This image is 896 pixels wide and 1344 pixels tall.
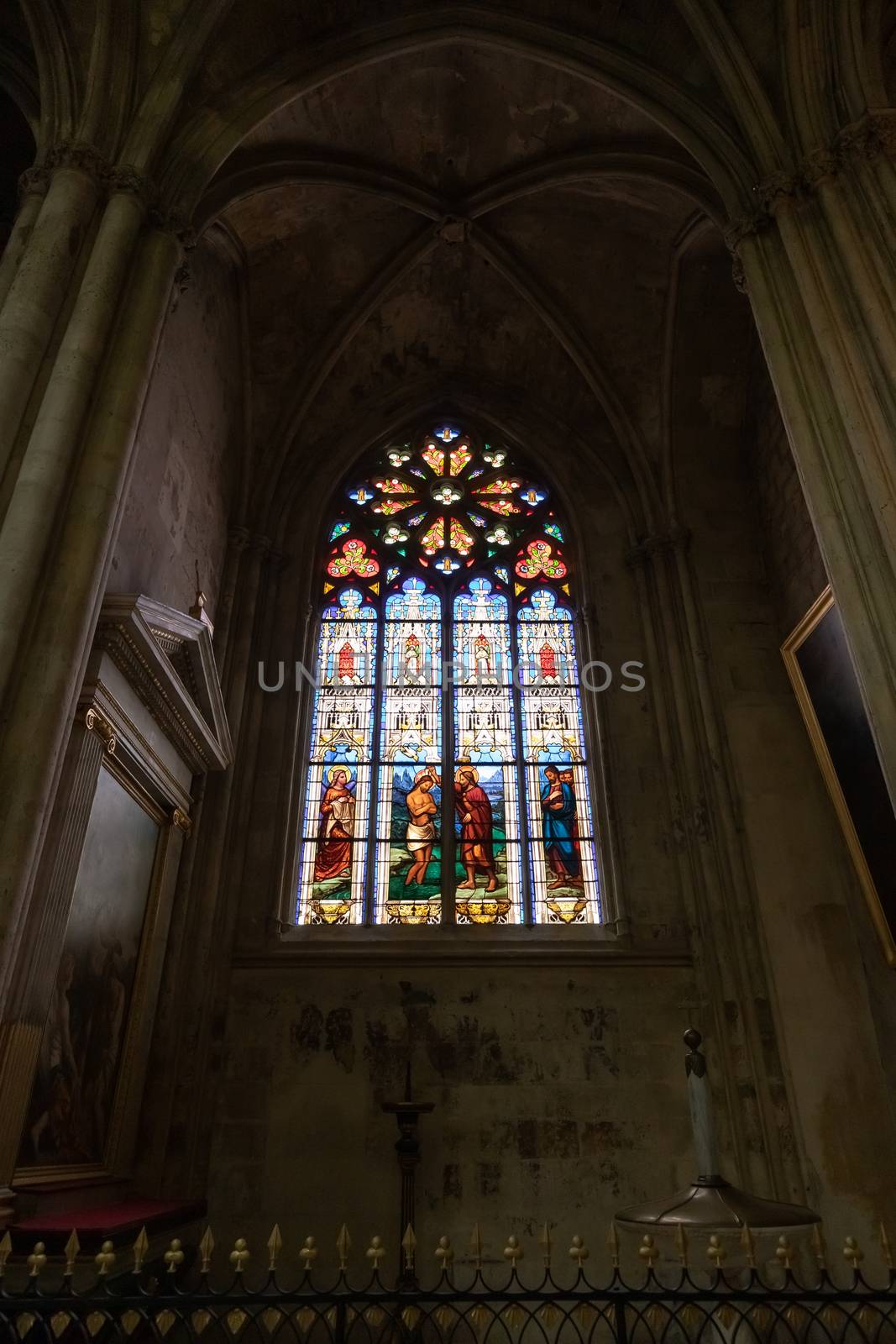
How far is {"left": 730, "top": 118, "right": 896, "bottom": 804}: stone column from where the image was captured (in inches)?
218

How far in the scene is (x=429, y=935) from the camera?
9.05 metres

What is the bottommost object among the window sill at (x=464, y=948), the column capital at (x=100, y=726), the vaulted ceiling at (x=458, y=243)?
the window sill at (x=464, y=948)

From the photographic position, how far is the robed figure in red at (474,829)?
9.59 m

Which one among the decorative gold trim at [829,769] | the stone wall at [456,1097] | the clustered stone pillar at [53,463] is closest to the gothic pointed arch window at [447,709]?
the stone wall at [456,1097]

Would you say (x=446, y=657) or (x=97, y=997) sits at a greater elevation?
(x=446, y=657)

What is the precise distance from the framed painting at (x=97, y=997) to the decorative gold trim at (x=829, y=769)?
6.06 metres

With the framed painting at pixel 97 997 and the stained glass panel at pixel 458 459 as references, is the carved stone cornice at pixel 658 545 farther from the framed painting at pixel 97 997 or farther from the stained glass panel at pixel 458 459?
the framed painting at pixel 97 997

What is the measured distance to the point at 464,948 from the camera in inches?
348

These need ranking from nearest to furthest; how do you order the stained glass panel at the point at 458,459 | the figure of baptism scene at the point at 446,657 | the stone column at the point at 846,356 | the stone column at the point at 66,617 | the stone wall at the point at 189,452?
1. the stone column at the point at 66,617
2. the stone column at the point at 846,356
3. the figure of baptism scene at the point at 446,657
4. the stone wall at the point at 189,452
5. the stained glass panel at the point at 458,459

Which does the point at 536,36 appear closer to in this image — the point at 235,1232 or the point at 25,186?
the point at 25,186

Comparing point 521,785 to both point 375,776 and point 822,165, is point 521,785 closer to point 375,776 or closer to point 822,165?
point 375,776

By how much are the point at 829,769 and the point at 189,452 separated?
7016 mm

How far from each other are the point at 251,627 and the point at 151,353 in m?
4.13

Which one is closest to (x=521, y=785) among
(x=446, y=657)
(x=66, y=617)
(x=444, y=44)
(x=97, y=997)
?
(x=446, y=657)
